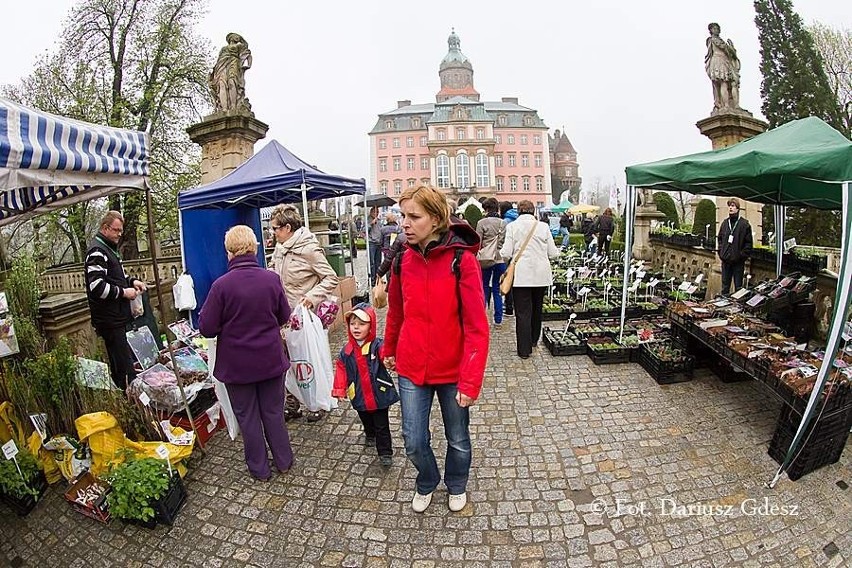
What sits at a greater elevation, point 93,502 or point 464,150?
point 464,150

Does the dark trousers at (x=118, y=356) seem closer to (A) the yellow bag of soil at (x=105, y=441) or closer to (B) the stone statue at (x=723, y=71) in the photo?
(A) the yellow bag of soil at (x=105, y=441)

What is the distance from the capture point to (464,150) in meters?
57.3

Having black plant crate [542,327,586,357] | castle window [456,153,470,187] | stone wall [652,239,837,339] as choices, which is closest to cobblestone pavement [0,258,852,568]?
black plant crate [542,327,586,357]

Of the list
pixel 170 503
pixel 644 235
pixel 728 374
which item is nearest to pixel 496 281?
pixel 728 374

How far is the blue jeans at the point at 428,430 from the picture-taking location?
8.70 feet

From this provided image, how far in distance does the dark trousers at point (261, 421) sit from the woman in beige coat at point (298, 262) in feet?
2.60

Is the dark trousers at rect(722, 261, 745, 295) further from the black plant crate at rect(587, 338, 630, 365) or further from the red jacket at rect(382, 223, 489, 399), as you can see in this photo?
the red jacket at rect(382, 223, 489, 399)

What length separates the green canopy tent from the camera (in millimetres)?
2908

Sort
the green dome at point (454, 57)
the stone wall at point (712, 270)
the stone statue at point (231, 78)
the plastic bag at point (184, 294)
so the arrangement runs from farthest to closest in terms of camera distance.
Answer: the green dome at point (454, 57) < the stone statue at point (231, 78) < the plastic bag at point (184, 294) < the stone wall at point (712, 270)

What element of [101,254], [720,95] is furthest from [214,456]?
[720,95]

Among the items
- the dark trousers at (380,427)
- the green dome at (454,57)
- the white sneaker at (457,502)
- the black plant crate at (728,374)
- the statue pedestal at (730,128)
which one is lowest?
the white sneaker at (457,502)

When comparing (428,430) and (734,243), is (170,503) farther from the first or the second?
(734,243)

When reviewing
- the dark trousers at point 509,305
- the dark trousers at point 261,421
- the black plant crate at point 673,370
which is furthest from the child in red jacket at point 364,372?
the dark trousers at point 509,305

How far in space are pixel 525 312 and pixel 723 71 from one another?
592cm
